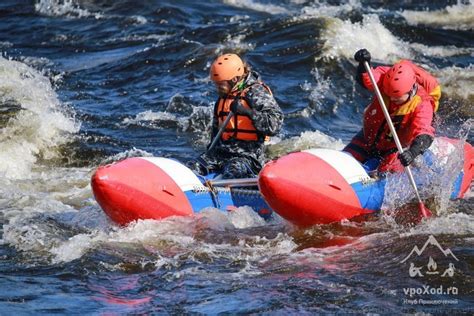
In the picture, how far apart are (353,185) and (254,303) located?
216cm

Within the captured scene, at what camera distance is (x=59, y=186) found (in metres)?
10.7

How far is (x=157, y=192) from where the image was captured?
28.0ft

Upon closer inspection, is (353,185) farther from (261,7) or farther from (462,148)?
(261,7)

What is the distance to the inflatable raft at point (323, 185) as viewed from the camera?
8258mm

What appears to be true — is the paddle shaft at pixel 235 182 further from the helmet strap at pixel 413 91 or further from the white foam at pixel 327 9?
the white foam at pixel 327 9

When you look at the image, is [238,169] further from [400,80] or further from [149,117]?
[149,117]

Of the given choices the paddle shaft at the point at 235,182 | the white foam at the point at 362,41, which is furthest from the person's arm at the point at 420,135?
the white foam at the point at 362,41

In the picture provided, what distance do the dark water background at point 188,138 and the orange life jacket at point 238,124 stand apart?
821 mm

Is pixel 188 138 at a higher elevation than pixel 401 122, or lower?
lower

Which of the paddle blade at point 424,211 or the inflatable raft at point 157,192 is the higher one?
the inflatable raft at point 157,192

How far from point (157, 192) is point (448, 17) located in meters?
12.9

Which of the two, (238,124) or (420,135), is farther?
(238,124)

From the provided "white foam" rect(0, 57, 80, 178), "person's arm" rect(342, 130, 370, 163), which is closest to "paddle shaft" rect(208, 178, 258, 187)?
"person's arm" rect(342, 130, 370, 163)

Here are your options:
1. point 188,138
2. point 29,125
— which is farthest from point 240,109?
point 29,125
